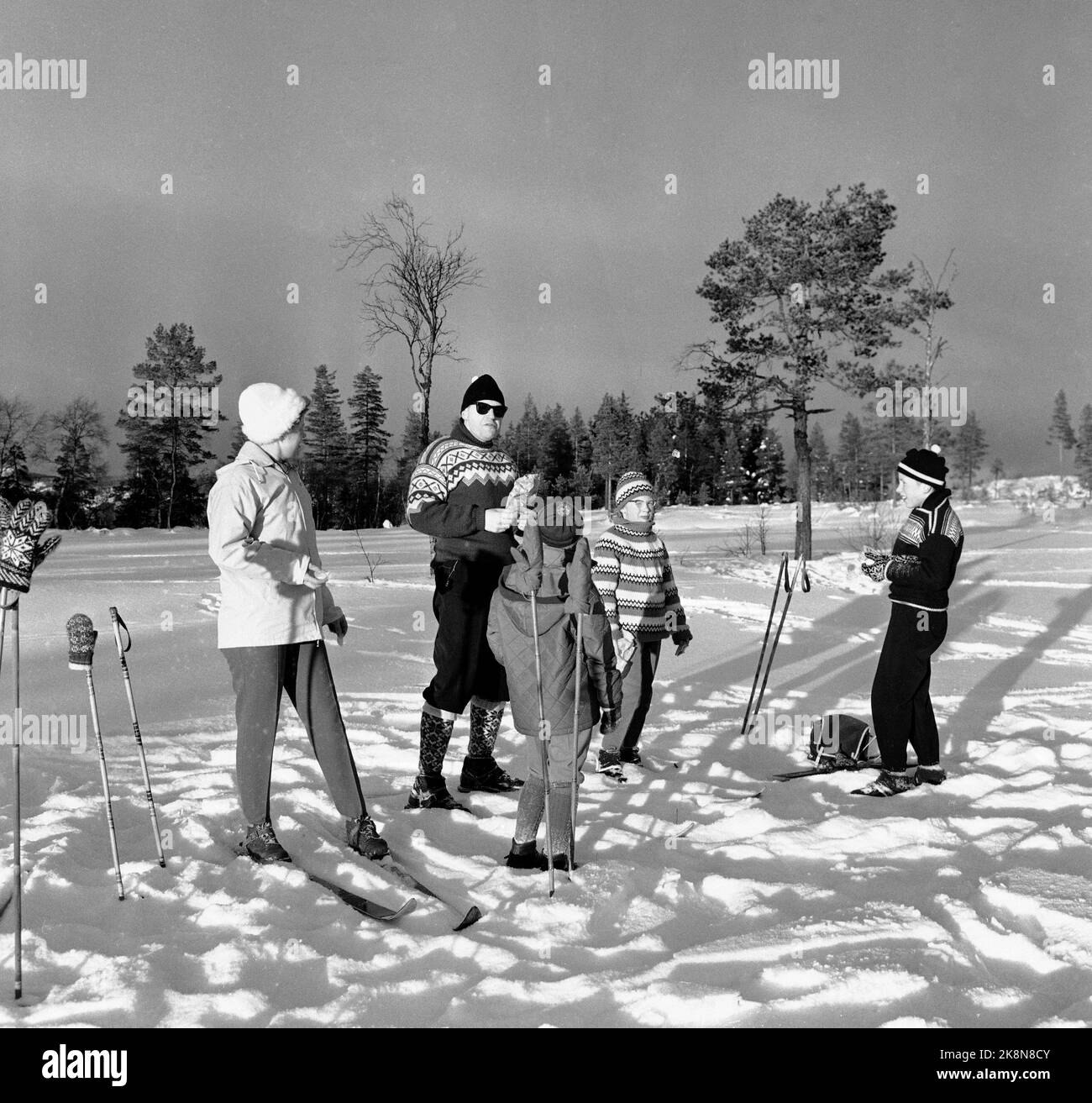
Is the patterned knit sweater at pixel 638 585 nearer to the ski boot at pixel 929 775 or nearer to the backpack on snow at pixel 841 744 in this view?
the backpack on snow at pixel 841 744

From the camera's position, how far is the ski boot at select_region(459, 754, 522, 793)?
490 cm

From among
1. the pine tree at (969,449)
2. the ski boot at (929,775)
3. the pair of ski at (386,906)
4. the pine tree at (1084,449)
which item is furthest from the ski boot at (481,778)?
the pine tree at (969,449)

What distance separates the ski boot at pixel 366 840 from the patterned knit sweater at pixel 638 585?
2.08m

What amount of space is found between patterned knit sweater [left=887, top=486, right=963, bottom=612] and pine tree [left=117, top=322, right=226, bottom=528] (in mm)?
38239

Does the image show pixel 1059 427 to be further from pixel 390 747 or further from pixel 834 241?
pixel 390 747

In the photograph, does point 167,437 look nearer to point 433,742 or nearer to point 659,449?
point 659,449

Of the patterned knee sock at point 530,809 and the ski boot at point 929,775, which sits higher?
the patterned knee sock at point 530,809

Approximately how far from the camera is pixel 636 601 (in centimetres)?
543

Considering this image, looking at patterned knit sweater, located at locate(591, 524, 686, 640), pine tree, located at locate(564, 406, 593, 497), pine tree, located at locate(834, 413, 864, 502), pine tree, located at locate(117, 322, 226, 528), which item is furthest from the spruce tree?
pine tree, located at locate(834, 413, 864, 502)

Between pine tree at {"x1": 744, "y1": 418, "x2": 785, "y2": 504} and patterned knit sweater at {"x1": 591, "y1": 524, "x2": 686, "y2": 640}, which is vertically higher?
pine tree at {"x1": 744, "y1": 418, "x2": 785, "y2": 504}

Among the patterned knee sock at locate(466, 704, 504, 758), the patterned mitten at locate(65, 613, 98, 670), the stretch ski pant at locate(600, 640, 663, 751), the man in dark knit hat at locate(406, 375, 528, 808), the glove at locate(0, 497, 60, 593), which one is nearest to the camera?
the glove at locate(0, 497, 60, 593)

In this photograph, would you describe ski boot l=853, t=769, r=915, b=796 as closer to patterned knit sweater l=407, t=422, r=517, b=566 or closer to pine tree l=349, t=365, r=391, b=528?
patterned knit sweater l=407, t=422, r=517, b=566

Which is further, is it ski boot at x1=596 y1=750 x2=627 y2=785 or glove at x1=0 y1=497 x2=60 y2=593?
ski boot at x1=596 y1=750 x2=627 y2=785

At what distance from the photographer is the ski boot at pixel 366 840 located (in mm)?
3846
